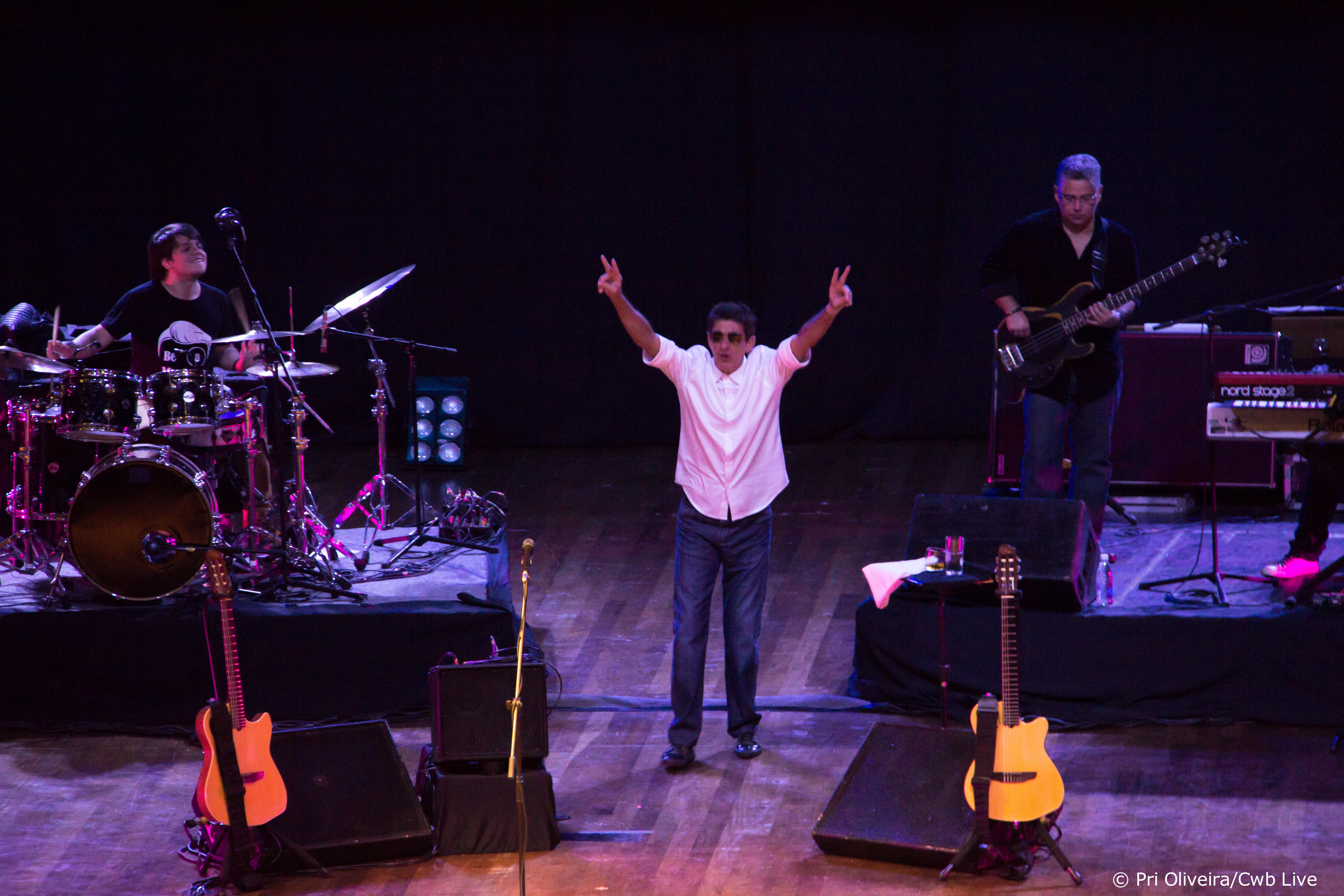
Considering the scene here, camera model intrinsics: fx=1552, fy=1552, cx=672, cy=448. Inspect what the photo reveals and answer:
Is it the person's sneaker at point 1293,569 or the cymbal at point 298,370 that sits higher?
the cymbal at point 298,370

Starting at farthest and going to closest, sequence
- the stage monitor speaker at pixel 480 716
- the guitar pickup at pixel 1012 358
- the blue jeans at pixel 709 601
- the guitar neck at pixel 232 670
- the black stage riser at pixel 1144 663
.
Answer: the guitar pickup at pixel 1012 358 < the black stage riser at pixel 1144 663 < the blue jeans at pixel 709 601 < the stage monitor speaker at pixel 480 716 < the guitar neck at pixel 232 670

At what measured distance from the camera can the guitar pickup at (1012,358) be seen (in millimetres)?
6996

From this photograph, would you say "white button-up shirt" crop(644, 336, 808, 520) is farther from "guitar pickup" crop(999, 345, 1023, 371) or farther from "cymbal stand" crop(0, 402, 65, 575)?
"cymbal stand" crop(0, 402, 65, 575)

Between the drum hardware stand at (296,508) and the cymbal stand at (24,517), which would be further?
the cymbal stand at (24,517)

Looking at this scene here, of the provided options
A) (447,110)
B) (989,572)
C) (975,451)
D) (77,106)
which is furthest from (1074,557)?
(77,106)

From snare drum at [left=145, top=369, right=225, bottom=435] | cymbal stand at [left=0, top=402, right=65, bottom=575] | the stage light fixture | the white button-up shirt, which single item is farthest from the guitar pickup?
the stage light fixture

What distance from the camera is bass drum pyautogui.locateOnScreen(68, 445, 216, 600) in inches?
251

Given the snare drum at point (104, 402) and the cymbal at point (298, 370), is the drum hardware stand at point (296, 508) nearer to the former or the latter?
the cymbal at point (298, 370)

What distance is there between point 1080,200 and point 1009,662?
2.58 metres

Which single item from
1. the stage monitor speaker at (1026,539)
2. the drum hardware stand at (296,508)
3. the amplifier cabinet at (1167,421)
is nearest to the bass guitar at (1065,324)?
the stage monitor speaker at (1026,539)

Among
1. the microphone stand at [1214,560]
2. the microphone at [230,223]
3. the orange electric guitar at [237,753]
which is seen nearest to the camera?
the orange electric guitar at [237,753]

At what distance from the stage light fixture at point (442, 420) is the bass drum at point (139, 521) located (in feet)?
13.5

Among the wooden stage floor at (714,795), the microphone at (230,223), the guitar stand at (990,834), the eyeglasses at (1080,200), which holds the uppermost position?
the eyeglasses at (1080,200)

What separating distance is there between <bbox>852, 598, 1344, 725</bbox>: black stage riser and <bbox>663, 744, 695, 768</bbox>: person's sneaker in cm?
107
